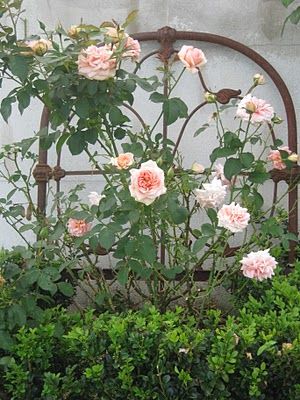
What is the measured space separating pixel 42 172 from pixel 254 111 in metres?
1.00

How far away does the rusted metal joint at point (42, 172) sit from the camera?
2.52m

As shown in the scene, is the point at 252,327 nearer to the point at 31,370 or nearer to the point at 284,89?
the point at 31,370

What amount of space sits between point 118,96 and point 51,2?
Answer: 108 cm

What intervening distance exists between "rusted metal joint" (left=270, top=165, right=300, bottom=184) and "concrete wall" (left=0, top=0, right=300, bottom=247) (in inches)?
5.3

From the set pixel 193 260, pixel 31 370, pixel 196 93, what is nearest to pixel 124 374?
pixel 31 370

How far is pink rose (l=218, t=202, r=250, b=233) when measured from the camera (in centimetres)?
181

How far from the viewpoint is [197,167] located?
200 centimetres

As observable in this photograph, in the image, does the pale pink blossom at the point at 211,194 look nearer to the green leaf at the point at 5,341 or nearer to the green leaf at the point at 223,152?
the green leaf at the point at 223,152

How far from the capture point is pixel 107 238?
5.89ft

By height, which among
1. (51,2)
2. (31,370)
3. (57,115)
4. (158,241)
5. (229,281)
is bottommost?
(31,370)

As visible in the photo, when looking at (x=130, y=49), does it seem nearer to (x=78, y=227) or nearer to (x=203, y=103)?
(x=78, y=227)

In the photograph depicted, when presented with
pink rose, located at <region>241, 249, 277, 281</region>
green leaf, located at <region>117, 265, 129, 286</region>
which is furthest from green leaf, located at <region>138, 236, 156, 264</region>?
pink rose, located at <region>241, 249, 277, 281</region>

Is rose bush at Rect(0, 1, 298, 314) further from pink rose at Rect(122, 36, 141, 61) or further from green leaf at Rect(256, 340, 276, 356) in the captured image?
green leaf at Rect(256, 340, 276, 356)

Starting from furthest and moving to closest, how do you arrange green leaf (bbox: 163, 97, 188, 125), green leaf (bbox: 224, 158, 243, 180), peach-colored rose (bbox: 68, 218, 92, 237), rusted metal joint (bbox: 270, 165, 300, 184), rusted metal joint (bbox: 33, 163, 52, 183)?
rusted metal joint (bbox: 33, 163, 52, 183) < rusted metal joint (bbox: 270, 165, 300, 184) < peach-colored rose (bbox: 68, 218, 92, 237) < green leaf (bbox: 224, 158, 243, 180) < green leaf (bbox: 163, 97, 188, 125)
